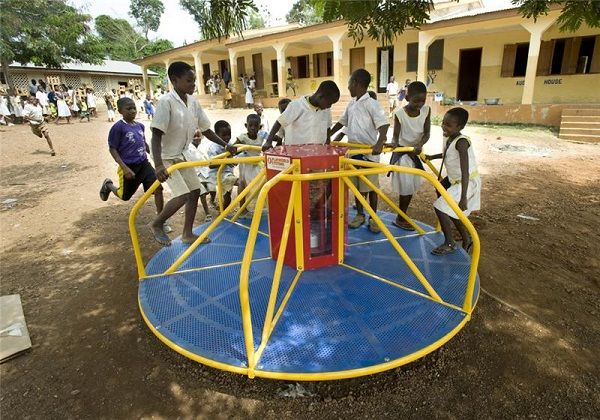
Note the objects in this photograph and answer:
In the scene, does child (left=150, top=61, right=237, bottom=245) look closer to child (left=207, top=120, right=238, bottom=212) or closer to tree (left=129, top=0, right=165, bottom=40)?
child (left=207, top=120, right=238, bottom=212)

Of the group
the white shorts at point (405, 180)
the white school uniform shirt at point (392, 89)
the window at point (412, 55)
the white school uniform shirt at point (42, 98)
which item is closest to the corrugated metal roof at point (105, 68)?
the white school uniform shirt at point (42, 98)

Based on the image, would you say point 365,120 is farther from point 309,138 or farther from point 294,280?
point 294,280

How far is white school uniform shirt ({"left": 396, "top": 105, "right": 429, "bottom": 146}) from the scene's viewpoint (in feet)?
12.3

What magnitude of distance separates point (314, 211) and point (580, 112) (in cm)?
1078

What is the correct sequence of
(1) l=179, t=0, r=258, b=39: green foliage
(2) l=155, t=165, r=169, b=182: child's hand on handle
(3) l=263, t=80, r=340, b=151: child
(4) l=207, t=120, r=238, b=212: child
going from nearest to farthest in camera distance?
(1) l=179, t=0, r=258, b=39: green foliage
(2) l=155, t=165, r=169, b=182: child's hand on handle
(3) l=263, t=80, r=340, b=151: child
(4) l=207, t=120, r=238, b=212: child

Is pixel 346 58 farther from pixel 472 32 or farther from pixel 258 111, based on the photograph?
pixel 258 111

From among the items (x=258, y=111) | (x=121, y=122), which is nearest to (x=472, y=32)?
(x=258, y=111)

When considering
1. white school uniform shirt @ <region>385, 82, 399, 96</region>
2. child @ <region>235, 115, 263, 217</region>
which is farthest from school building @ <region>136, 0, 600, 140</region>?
child @ <region>235, 115, 263, 217</region>

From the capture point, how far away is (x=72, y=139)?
482 inches

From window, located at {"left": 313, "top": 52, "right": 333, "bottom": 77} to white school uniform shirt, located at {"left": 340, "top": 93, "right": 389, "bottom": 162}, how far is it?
14115 mm

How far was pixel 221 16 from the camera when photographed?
102 inches

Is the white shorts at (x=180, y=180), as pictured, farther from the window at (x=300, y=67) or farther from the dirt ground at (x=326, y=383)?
the window at (x=300, y=67)

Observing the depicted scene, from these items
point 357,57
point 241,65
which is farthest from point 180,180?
point 241,65

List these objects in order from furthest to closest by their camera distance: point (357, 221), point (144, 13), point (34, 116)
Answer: point (144, 13) → point (34, 116) → point (357, 221)
